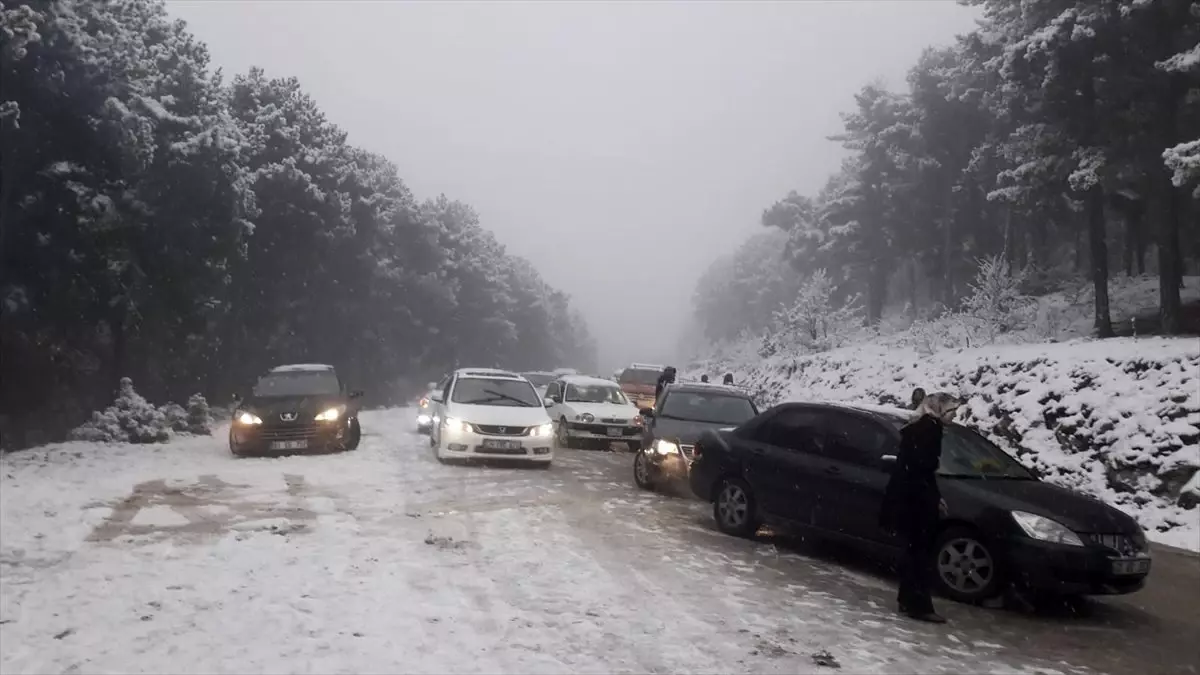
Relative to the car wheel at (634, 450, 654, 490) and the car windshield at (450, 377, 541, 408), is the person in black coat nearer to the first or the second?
the car wheel at (634, 450, 654, 490)

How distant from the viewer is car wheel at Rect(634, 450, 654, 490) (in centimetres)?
1486

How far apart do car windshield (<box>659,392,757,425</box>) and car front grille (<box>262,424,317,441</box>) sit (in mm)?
7374

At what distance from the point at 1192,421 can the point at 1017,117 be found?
16842 mm

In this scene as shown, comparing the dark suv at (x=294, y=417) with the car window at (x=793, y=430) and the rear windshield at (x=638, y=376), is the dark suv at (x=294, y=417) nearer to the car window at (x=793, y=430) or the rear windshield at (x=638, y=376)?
the car window at (x=793, y=430)

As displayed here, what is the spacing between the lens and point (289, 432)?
18109mm

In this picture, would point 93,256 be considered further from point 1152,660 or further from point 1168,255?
point 1168,255

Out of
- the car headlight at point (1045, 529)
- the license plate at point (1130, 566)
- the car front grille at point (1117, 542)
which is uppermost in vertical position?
the car headlight at point (1045, 529)

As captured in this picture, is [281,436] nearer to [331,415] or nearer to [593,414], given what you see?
[331,415]

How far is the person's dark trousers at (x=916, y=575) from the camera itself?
25.0 ft

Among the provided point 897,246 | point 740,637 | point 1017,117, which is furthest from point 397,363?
point 740,637

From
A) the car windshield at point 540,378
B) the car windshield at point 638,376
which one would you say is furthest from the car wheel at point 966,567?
the car windshield at point 540,378

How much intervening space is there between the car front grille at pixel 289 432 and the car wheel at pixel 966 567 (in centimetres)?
1312

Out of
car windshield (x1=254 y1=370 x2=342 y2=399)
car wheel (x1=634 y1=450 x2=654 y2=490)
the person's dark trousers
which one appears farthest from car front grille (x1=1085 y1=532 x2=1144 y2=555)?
car windshield (x1=254 y1=370 x2=342 y2=399)

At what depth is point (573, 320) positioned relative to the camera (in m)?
147
